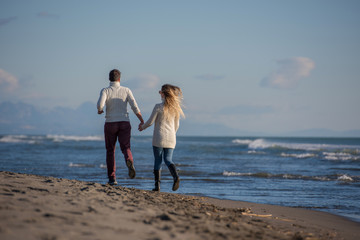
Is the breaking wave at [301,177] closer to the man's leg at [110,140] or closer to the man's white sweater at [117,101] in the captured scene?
the man's leg at [110,140]

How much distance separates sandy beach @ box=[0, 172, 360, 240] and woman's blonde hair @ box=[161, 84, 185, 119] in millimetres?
1405

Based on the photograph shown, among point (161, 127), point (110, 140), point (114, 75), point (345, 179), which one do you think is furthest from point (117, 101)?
point (345, 179)

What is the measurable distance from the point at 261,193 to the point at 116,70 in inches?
183

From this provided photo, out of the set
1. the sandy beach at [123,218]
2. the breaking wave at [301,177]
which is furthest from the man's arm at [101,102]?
the breaking wave at [301,177]

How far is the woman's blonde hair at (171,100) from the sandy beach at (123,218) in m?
1.41

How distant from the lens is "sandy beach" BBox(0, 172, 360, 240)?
12.6 feet

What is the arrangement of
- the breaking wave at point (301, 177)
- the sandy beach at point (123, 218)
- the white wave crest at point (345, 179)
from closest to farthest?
the sandy beach at point (123, 218), the white wave crest at point (345, 179), the breaking wave at point (301, 177)

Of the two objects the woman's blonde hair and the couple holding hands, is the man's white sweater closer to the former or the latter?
the couple holding hands

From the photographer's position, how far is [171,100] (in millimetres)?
6902

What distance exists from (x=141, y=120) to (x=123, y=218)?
3022 mm

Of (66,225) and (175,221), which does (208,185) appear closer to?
(175,221)

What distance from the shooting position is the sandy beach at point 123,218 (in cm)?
384

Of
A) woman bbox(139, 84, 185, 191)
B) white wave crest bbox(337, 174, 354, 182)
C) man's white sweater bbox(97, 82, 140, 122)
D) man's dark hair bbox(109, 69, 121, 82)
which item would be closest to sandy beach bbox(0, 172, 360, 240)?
woman bbox(139, 84, 185, 191)

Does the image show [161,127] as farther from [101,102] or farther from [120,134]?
[101,102]
